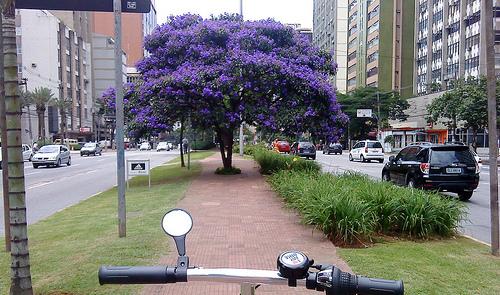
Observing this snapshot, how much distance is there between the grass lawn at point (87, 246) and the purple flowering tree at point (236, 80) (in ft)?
18.1

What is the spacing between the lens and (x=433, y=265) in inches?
239

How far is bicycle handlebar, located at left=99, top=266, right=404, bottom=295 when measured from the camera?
6.32 feet

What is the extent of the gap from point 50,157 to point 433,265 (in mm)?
29779

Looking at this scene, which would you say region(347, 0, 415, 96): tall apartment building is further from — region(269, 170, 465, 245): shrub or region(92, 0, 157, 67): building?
region(269, 170, 465, 245): shrub

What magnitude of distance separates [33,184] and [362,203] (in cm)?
1633

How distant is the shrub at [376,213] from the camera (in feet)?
24.3

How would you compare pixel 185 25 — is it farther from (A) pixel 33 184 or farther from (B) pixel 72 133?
(B) pixel 72 133

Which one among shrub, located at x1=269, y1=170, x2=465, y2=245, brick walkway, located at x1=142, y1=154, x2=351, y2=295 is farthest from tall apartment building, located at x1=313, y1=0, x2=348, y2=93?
shrub, located at x1=269, y1=170, x2=465, y2=245

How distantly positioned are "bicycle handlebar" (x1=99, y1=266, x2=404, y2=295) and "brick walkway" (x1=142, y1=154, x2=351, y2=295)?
2984 mm

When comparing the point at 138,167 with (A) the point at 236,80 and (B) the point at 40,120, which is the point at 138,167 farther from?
(B) the point at 40,120

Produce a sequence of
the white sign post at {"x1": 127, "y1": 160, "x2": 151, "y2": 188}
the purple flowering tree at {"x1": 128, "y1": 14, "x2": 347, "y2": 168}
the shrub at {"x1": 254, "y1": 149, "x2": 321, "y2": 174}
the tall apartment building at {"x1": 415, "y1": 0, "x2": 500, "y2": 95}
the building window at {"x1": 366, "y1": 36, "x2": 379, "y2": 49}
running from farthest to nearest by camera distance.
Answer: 1. the building window at {"x1": 366, "y1": 36, "x2": 379, "y2": 49}
2. the tall apartment building at {"x1": 415, "y1": 0, "x2": 500, "y2": 95}
3. the shrub at {"x1": 254, "y1": 149, "x2": 321, "y2": 174}
4. the purple flowering tree at {"x1": 128, "y1": 14, "x2": 347, "y2": 168}
5. the white sign post at {"x1": 127, "y1": 160, "x2": 151, "y2": 188}

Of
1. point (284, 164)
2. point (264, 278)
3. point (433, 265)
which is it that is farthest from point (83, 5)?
point (284, 164)

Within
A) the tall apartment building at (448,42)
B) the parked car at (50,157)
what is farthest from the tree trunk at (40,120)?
the tall apartment building at (448,42)

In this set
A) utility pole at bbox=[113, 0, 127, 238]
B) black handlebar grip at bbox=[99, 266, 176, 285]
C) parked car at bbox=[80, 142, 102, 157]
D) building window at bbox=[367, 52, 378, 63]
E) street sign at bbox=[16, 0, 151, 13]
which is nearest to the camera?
black handlebar grip at bbox=[99, 266, 176, 285]
